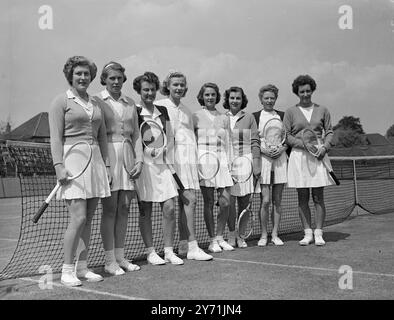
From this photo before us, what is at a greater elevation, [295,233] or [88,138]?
[88,138]

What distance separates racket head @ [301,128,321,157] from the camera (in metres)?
7.26

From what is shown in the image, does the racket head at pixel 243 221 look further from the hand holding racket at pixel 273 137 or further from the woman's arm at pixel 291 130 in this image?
the woman's arm at pixel 291 130

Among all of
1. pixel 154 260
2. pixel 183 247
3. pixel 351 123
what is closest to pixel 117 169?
pixel 154 260

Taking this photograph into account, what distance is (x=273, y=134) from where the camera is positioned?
735cm

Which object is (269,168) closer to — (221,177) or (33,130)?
(221,177)

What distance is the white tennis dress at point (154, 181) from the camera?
Result: 19.5ft

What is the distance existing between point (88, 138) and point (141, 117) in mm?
→ 1076

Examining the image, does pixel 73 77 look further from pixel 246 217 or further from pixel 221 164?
pixel 246 217

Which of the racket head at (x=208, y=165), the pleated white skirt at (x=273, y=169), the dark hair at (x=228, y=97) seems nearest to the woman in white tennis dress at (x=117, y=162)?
the racket head at (x=208, y=165)

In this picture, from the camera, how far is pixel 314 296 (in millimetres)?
4555

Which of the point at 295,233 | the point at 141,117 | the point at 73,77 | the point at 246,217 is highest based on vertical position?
the point at 73,77

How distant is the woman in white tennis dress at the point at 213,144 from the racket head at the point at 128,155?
1.19 metres
